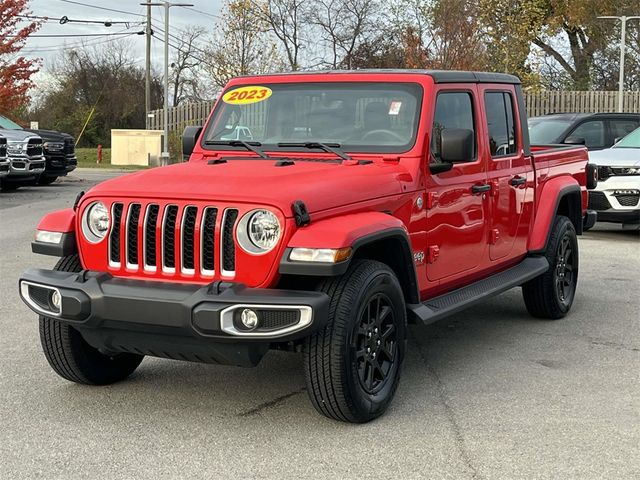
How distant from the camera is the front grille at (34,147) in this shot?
20.0 meters

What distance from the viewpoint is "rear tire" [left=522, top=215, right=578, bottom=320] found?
737 cm

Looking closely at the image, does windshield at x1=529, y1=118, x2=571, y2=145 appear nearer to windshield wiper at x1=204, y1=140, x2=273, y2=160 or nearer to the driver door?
the driver door

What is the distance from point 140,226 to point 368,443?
1.60 m

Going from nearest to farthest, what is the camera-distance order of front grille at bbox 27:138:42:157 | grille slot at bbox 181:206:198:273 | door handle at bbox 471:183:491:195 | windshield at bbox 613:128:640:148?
grille slot at bbox 181:206:198:273, door handle at bbox 471:183:491:195, windshield at bbox 613:128:640:148, front grille at bbox 27:138:42:157

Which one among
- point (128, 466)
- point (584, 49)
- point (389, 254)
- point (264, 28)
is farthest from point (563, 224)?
point (584, 49)

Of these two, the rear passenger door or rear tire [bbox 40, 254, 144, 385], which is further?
the rear passenger door

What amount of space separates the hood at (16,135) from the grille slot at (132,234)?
1593cm

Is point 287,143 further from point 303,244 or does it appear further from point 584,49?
point 584,49

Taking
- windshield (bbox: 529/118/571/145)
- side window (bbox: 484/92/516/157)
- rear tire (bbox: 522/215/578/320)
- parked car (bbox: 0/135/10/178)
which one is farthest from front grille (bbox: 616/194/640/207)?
parked car (bbox: 0/135/10/178)

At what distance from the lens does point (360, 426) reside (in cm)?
481

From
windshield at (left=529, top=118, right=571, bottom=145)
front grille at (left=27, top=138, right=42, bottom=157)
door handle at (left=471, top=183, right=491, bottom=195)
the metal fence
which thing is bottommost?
door handle at (left=471, top=183, right=491, bottom=195)

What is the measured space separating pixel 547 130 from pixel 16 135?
451 inches

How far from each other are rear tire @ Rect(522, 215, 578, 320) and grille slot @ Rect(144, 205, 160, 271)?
3.64 meters

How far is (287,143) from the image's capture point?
19.1ft
